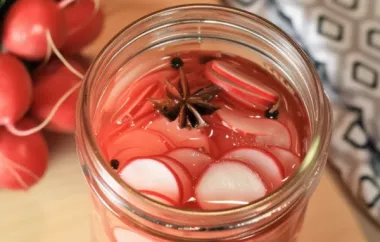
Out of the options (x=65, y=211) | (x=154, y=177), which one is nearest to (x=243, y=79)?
(x=154, y=177)

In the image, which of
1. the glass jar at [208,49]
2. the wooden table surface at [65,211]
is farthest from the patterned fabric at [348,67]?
the glass jar at [208,49]

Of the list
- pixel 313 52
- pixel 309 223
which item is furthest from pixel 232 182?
pixel 313 52

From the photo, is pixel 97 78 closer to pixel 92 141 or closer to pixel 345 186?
pixel 92 141

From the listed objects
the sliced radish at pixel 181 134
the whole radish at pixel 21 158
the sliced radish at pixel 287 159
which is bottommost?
the whole radish at pixel 21 158

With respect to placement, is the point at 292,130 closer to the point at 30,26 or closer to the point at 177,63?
the point at 177,63

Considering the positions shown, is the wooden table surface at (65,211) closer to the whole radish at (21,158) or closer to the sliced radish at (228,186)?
the whole radish at (21,158)

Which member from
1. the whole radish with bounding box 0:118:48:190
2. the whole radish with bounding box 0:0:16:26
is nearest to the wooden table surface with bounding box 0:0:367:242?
the whole radish with bounding box 0:118:48:190

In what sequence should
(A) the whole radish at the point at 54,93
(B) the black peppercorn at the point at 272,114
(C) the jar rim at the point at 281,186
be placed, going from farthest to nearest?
(A) the whole radish at the point at 54,93, (B) the black peppercorn at the point at 272,114, (C) the jar rim at the point at 281,186

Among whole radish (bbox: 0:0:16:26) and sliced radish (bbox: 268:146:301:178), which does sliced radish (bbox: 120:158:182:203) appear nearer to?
sliced radish (bbox: 268:146:301:178)
